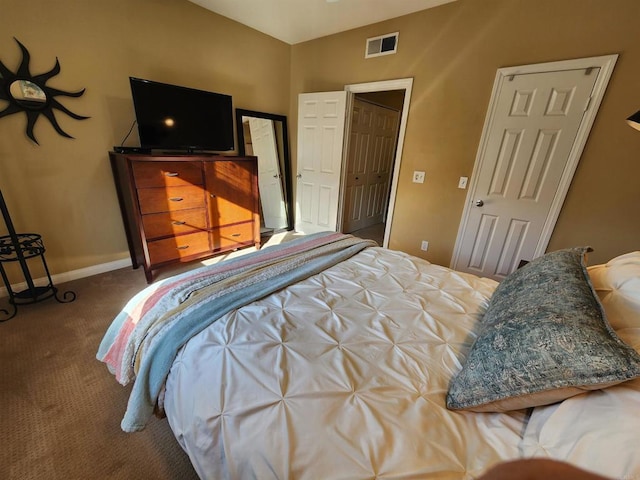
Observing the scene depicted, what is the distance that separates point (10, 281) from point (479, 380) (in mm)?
3407

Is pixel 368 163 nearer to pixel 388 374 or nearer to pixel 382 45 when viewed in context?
pixel 382 45

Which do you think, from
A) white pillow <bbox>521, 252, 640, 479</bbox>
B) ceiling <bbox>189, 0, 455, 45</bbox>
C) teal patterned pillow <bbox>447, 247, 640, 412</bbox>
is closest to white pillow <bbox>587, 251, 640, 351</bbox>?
white pillow <bbox>521, 252, 640, 479</bbox>

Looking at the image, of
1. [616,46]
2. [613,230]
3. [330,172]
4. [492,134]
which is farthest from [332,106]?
[613,230]

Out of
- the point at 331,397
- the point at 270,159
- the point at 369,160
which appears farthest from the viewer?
the point at 369,160

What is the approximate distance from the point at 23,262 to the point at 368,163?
4.08 metres

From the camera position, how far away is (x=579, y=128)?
216cm

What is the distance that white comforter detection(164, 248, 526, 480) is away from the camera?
2.13ft

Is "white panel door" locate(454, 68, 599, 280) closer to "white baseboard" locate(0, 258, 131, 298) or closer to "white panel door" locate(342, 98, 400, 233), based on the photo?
"white panel door" locate(342, 98, 400, 233)

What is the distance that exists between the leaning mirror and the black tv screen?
504 millimetres

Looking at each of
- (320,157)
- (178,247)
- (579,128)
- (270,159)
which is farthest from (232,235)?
(579,128)

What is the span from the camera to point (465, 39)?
2498mm

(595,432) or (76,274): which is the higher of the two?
(595,432)

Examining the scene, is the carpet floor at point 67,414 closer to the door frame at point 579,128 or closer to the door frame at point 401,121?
the door frame at point 401,121


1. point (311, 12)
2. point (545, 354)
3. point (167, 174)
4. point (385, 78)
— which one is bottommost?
point (545, 354)
